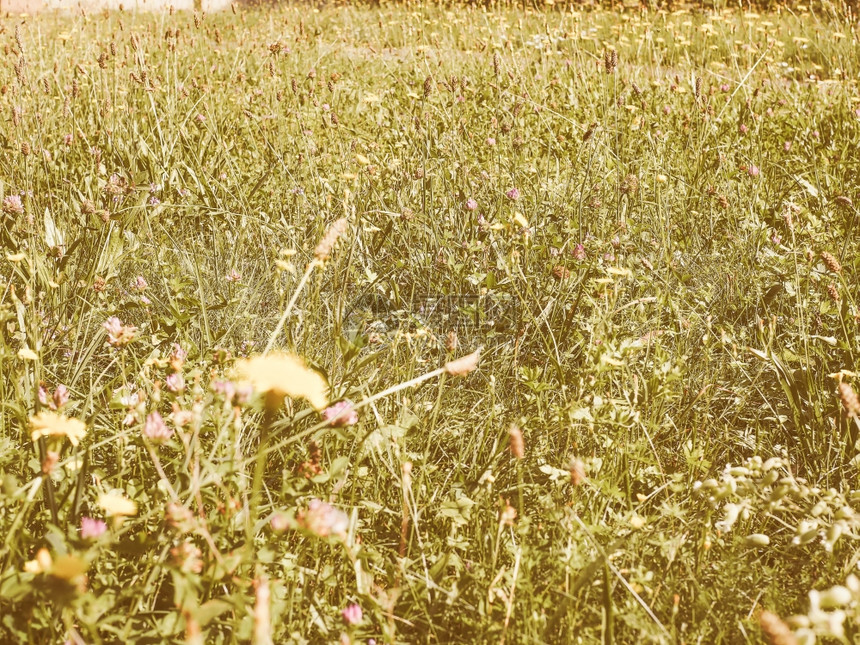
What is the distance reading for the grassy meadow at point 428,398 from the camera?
1.09m

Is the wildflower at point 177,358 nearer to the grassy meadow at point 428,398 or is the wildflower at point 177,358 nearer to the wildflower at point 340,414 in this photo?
the grassy meadow at point 428,398

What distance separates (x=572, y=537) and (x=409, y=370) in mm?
563

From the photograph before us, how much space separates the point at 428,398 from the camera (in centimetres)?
176

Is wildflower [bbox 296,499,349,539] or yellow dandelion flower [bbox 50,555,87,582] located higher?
yellow dandelion flower [bbox 50,555,87,582]

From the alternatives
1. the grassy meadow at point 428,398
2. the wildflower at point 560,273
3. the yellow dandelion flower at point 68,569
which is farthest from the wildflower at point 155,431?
the wildflower at point 560,273

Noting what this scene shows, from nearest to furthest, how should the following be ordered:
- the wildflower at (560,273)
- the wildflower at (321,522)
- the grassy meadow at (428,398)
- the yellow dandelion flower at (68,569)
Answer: the yellow dandelion flower at (68,569), the wildflower at (321,522), the grassy meadow at (428,398), the wildflower at (560,273)

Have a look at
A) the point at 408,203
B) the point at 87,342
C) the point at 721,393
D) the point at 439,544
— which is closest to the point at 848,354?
the point at 721,393

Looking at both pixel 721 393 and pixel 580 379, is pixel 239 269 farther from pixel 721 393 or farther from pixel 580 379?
pixel 721 393

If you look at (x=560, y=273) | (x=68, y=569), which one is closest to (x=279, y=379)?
(x=68, y=569)

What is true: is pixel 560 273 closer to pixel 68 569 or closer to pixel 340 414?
pixel 340 414

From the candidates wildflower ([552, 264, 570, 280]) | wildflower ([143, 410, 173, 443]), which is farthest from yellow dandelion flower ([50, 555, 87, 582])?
wildflower ([552, 264, 570, 280])

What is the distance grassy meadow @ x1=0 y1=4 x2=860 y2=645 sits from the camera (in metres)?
1.09

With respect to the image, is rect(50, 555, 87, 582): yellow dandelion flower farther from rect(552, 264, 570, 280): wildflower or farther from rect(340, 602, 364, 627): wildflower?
rect(552, 264, 570, 280): wildflower

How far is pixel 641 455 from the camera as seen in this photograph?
1537 mm
